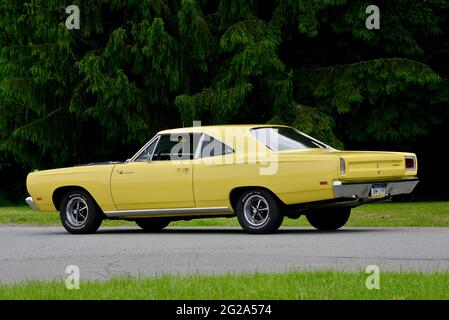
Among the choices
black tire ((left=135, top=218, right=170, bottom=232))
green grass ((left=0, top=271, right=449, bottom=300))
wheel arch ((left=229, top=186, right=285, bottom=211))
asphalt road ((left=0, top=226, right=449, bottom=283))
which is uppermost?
wheel arch ((left=229, top=186, right=285, bottom=211))

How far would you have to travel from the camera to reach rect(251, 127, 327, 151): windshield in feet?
53.7

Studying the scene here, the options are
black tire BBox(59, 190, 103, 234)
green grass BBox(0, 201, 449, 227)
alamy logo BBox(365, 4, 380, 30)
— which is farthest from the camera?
alamy logo BBox(365, 4, 380, 30)

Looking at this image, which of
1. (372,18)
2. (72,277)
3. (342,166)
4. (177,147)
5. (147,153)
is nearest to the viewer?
(72,277)

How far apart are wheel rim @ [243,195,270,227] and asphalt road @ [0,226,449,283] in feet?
0.92

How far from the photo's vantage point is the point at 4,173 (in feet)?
123

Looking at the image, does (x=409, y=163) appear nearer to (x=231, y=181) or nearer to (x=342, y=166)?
(x=342, y=166)

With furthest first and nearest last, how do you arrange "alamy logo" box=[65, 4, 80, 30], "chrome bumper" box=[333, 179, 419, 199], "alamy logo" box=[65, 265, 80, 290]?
"alamy logo" box=[65, 4, 80, 30] → "chrome bumper" box=[333, 179, 419, 199] → "alamy logo" box=[65, 265, 80, 290]

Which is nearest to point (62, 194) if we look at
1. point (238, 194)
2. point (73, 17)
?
point (238, 194)

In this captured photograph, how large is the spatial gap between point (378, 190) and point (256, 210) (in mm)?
1787

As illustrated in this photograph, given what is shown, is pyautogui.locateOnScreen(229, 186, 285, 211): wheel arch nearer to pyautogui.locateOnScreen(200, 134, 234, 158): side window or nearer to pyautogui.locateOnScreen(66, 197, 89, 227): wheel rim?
pyautogui.locateOnScreen(200, 134, 234, 158): side window

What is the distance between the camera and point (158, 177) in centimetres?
1688

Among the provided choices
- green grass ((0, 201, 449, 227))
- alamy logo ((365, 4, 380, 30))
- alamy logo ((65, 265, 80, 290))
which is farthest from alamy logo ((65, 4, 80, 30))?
alamy logo ((65, 265, 80, 290))

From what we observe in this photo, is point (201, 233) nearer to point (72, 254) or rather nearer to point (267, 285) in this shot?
point (72, 254)
